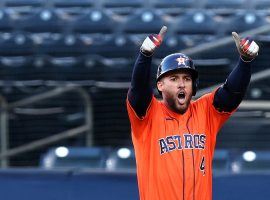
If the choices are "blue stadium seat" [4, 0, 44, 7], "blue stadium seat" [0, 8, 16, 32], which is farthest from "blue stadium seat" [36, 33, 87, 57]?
"blue stadium seat" [4, 0, 44, 7]

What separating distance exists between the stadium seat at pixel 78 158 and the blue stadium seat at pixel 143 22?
1960 mm

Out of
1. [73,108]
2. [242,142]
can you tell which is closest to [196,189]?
[242,142]

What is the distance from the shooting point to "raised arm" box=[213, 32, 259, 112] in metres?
3.09

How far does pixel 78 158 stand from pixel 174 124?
3.06 meters

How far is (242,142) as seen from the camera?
22.9 feet

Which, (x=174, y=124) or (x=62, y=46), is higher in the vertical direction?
(x=62, y=46)

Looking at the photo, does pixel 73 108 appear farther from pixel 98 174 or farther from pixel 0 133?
pixel 98 174

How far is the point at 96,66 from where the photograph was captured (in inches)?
295

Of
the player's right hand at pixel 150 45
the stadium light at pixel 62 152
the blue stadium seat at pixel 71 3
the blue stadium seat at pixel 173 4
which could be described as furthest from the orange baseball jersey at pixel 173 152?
the blue stadium seat at pixel 71 3

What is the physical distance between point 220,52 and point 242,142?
89cm

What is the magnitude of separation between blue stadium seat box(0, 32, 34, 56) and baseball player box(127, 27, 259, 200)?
15.4 ft

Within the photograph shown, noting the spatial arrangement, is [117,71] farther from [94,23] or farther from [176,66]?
[176,66]

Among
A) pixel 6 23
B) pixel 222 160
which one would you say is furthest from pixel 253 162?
pixel 6 23

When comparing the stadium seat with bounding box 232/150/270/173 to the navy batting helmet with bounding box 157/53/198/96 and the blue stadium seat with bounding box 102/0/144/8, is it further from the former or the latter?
the blue stadium seat with bounding box 102/0/144/8
